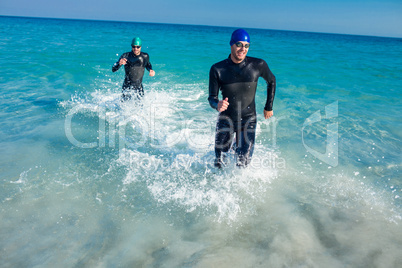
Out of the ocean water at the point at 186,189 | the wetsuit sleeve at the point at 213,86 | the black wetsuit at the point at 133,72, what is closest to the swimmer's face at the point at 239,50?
the wetsuit sleeve at the point at 213,86

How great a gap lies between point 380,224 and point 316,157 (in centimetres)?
210

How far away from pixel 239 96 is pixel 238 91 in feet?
0.27

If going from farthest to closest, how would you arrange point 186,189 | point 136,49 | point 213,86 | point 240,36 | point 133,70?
point 133,70 → point 136,49 → point 186,189 → point 213,86 → point 240,36

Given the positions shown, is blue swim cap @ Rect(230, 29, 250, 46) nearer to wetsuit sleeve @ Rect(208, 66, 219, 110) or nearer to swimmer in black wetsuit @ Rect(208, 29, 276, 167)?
swimmer in black wetsuit @ Rect(208, 29, 276, 167)

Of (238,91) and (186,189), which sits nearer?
(238,91)

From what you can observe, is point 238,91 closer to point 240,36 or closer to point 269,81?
point 269,81

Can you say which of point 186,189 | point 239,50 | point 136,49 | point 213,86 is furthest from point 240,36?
point 136,49

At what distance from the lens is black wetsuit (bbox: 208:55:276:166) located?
380 cm

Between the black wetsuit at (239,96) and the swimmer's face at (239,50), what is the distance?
0.07 m

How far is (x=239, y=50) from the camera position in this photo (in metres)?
3.65

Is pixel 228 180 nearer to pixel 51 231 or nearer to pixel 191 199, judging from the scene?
pixel 191 199

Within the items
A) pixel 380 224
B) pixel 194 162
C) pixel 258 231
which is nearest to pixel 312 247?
pixel 258 231

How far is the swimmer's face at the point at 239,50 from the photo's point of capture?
3.60m

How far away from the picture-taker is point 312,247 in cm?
324
